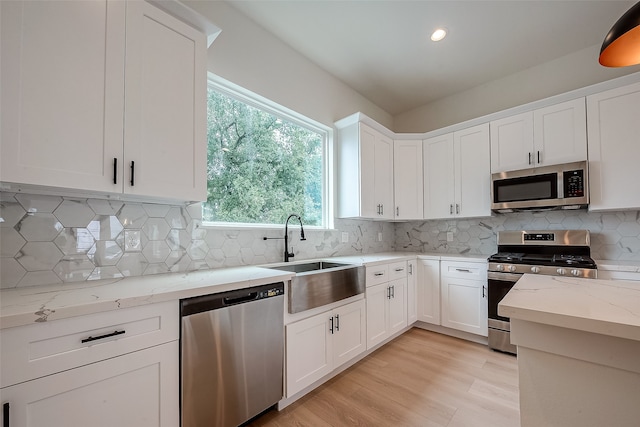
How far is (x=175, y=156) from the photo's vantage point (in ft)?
5.00

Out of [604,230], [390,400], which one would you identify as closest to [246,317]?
[390,400]

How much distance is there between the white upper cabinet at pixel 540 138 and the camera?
2.45 meters

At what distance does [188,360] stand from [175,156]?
109cm

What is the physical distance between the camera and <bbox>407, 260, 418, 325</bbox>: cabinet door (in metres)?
3.04

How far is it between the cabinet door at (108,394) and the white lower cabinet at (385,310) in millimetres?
1689

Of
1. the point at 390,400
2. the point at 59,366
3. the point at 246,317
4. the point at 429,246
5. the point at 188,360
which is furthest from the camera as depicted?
the point at 429,246

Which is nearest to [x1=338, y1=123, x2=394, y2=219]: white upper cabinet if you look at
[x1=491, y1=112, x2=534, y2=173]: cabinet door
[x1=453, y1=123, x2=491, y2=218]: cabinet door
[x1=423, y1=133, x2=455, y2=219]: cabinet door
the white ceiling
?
[x1=423, y1=133, x2=455, y2=219]: cabinet door

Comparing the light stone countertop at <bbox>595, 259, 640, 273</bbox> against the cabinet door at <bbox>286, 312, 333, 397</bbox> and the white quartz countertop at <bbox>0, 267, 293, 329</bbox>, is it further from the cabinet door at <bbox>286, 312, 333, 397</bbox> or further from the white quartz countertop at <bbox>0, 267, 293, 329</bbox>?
the white quartz countertop at <bbox>0, 267, 293, 329</bbox>

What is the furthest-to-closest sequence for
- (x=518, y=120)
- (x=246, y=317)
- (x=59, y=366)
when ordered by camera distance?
(x=518, y=120), (x=246, y=317), (x=59, y=366)

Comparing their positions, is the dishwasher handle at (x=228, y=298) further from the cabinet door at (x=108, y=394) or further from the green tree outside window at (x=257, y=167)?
the green tree outside window at (x=257, y=167)

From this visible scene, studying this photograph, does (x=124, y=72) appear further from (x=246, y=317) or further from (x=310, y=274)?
(x=310, y=274)

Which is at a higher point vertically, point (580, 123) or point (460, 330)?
point (580, 123)

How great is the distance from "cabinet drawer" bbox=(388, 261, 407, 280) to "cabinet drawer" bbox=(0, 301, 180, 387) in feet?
6.89

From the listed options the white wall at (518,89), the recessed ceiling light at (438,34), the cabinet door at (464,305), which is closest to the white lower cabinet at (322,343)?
the cabinet door at (464,305)
